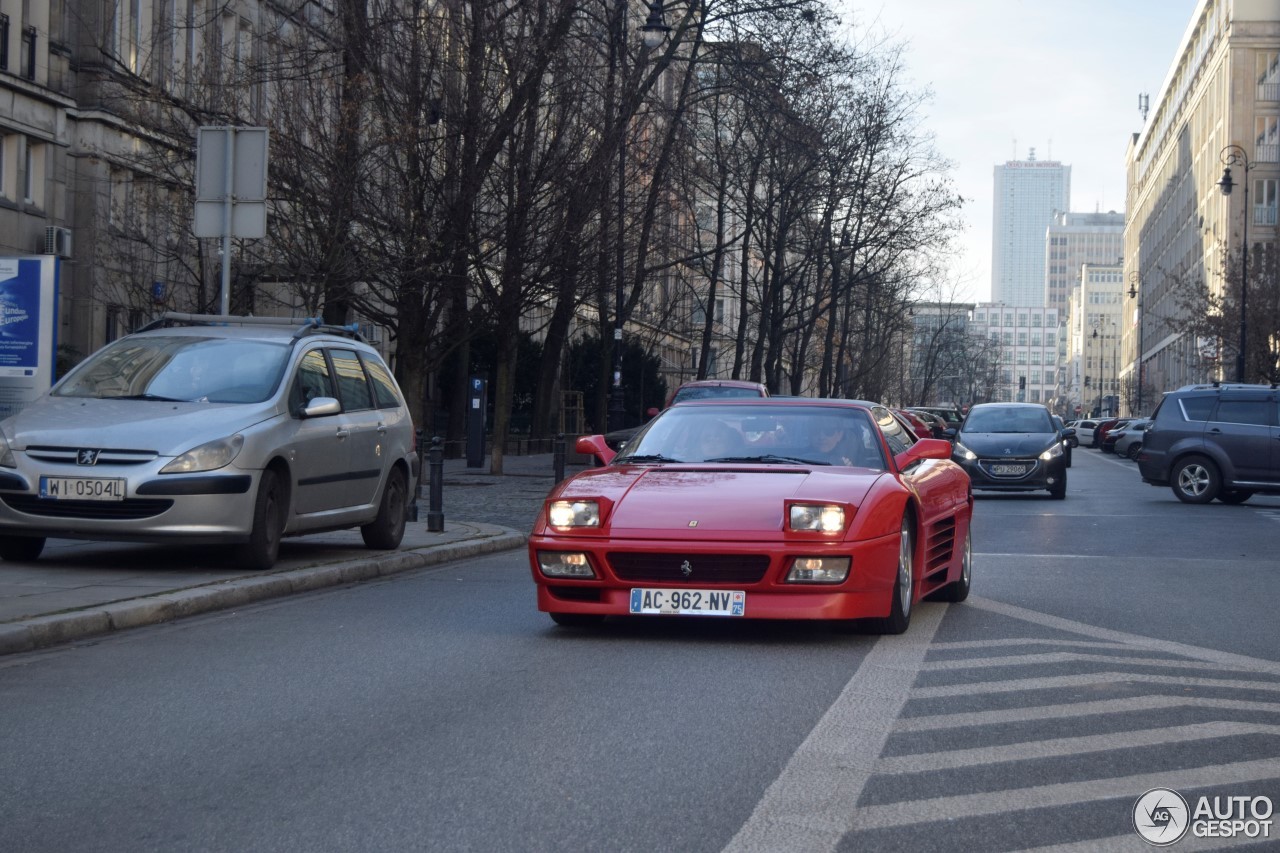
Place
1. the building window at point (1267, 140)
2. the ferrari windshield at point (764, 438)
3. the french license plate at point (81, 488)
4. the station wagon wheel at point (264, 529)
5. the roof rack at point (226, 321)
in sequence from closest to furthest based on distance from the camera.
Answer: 1. the ferrari windshield at point (764, 438)
2. the french license plate at point (81, 488)
3. the station wagon wheel at point (264, 529)
4. the roof rack at point (226, 321)
5. the building window at point (1267, 140)

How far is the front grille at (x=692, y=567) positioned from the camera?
28.1 feet

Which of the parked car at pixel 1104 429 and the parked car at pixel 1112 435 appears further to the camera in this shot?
the parked car at pixel 1104 429

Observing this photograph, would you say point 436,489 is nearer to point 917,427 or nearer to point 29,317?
point 29,317

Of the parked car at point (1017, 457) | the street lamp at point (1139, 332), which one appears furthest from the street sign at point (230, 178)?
the street lamp at point (1139, 332)

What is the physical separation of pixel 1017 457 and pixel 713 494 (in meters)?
18.9

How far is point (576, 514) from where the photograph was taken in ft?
29.0

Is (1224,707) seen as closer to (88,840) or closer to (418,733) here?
(418,733)

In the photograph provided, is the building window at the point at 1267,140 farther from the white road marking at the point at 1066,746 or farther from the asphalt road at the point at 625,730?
the white road marking at the point at 1066,746

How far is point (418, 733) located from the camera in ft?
20.4

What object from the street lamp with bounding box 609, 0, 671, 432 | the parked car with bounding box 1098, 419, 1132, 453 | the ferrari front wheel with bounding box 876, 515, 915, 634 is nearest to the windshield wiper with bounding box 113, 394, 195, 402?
the ferrari front wheel with bounding box 876, 515, 915, 634

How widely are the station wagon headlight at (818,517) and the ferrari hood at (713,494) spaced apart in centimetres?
5

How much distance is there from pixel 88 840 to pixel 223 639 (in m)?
4.36

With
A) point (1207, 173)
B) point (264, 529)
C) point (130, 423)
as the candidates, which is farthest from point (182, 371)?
point (1207, 173)

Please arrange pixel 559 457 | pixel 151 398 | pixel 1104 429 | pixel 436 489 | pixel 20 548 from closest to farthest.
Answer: pixel 20 548 → pixel 151 398 → pixel 436 489 → pixel 559 457 → pixel 1104 429
